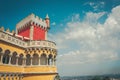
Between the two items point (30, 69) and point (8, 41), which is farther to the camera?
point (30, 69)

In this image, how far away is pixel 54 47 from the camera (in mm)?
30797

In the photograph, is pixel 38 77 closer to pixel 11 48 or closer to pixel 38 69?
pixel 38 69

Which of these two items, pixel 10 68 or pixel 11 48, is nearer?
pixel 10 68

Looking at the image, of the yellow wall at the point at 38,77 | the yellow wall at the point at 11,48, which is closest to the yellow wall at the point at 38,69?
the yellow wall at the point at 38,77

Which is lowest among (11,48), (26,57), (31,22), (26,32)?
(26,57)

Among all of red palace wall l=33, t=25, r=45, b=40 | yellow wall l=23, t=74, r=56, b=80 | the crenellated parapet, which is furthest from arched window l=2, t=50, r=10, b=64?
the crenellated parapet

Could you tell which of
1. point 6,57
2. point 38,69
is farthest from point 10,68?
point 38,69

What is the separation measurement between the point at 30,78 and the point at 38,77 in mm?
1521

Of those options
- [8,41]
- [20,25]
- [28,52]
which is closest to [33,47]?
[28,52]

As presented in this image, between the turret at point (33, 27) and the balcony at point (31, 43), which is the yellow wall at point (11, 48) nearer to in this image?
the balcony at point (31, 43)

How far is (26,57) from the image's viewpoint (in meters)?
29.6

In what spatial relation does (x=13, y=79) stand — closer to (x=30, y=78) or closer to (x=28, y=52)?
(x=30, y=78)

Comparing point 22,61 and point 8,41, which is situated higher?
point 8,41

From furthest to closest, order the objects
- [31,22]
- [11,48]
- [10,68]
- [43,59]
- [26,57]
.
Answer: [31,22] → [43,59] → [26,57] → [11,48] → [10,68]
